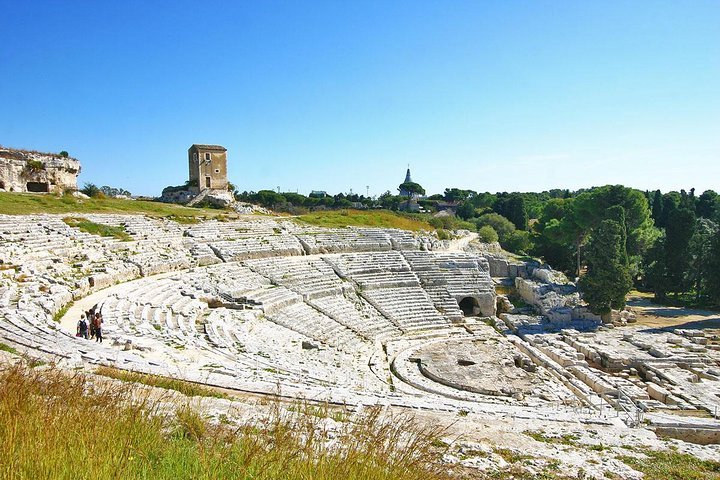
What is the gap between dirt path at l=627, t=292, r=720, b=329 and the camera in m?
22.5

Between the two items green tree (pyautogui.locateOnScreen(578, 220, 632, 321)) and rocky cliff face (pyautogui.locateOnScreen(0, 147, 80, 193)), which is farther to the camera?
rocky cliff face (pyautogui.locateOnScreen(0, 147, 80, 193))

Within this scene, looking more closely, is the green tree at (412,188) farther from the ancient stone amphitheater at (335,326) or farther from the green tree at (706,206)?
the ancient stone amphitheater at (335,326)

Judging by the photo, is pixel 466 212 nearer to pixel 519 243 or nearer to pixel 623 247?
pixel 519 243

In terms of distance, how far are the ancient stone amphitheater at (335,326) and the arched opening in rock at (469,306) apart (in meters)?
0.11

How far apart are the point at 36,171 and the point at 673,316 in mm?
36123

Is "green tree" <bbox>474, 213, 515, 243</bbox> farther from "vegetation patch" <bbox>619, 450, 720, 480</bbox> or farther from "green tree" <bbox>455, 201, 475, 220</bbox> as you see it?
"vegetation patch" <bbox>619, 450, 720, 480</bbox>

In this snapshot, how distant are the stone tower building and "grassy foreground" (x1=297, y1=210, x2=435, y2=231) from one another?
8.27 metres

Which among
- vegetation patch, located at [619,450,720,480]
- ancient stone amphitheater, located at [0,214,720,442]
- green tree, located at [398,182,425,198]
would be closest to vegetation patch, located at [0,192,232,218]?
ancient stone amphitheater, located at [0,214,720,442]

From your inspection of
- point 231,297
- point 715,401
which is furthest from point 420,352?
point 715,401

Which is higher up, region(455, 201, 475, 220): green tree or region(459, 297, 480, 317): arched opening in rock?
region(455, 201, 475, 220): green tree

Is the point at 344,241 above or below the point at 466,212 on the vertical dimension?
below

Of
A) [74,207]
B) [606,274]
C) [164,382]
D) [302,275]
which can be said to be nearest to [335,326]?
[302,275]

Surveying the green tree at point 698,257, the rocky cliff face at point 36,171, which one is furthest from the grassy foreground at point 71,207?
the green tree at point 698,257

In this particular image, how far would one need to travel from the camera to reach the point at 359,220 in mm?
34656
